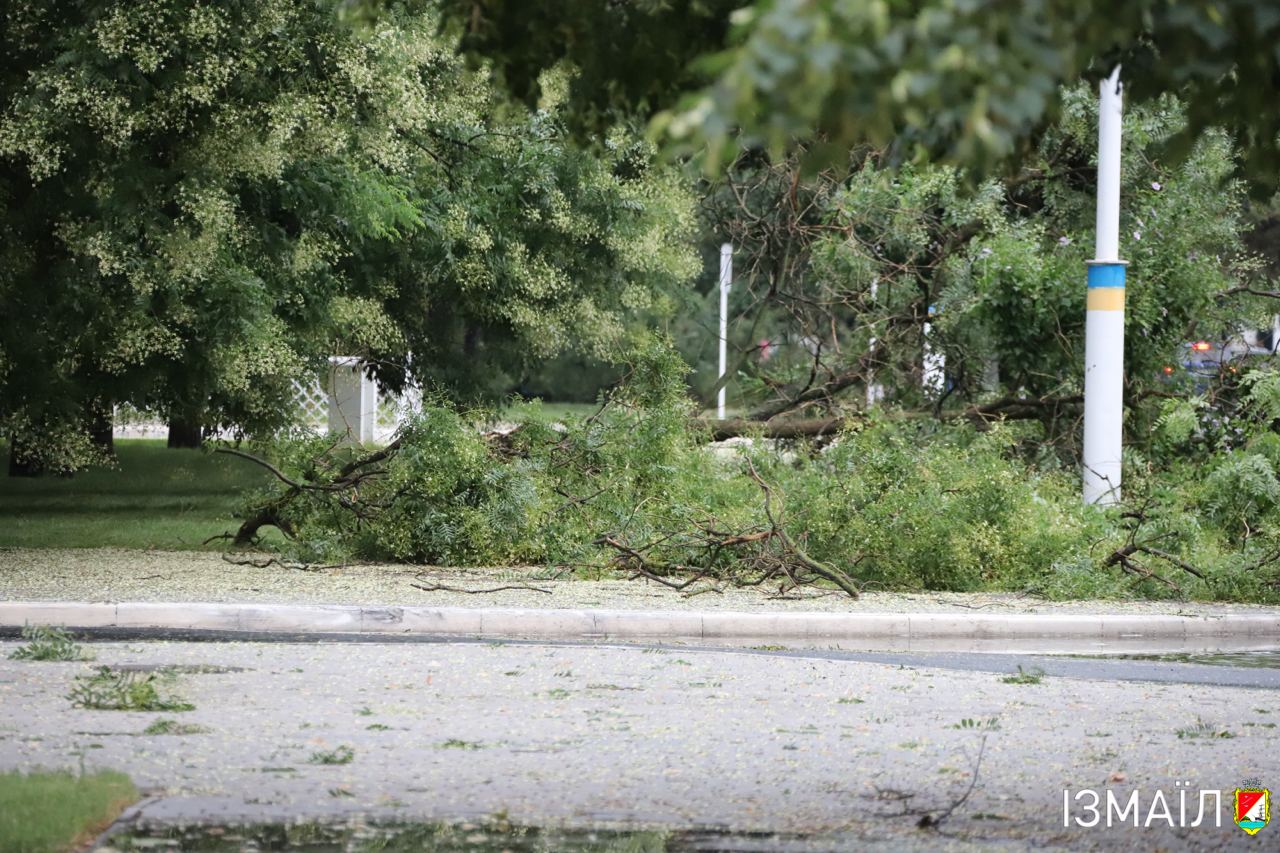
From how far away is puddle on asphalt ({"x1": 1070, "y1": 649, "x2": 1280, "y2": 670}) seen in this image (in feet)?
33.7

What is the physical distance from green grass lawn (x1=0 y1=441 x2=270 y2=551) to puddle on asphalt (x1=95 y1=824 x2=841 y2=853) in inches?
422

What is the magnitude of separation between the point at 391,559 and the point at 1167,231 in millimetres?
9366

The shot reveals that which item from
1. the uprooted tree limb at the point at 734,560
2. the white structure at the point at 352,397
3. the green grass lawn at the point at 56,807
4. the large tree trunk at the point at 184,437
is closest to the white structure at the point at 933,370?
the uprooted tree limb at the point at 734,560

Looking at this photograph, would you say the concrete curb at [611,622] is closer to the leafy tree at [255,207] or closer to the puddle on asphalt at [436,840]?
the leafy tree at [255,207]

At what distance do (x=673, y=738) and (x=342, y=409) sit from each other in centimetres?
1643

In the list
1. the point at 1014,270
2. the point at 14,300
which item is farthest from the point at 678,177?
the point at 14,300

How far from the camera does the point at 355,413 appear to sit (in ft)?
101

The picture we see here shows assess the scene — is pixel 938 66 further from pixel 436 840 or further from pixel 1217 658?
pixel 1217 658

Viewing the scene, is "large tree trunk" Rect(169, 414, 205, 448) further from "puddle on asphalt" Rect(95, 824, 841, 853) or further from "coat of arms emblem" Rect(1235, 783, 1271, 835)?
"coat of arms emblem" Rect(1235, 783, 1271, 835)

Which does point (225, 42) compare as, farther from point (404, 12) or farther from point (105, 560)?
point (105, 560)

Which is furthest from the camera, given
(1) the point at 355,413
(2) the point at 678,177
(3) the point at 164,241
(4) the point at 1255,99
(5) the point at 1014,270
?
(1) the point at 355,413

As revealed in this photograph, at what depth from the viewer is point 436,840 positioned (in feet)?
18.0

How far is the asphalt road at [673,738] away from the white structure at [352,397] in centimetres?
1221

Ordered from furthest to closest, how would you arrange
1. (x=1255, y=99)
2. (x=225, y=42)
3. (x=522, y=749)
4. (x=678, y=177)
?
(x=678, y=177) → (x=225, y=42) → (x=522, y=749) → (x=1255, y=99)
